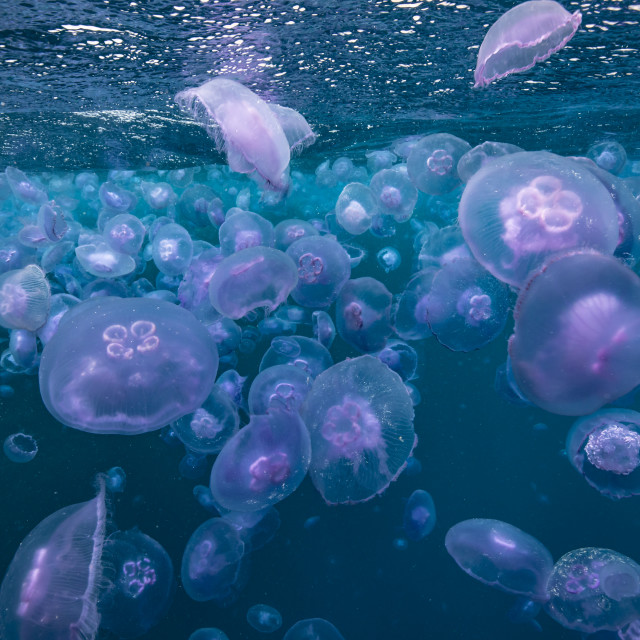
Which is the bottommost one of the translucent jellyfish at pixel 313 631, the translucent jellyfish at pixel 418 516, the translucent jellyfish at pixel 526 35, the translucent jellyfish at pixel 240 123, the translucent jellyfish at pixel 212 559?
the translucent jellyfish at pixel 313 631

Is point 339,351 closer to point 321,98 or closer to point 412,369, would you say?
point 412,369

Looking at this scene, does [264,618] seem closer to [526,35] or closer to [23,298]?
[23,298]

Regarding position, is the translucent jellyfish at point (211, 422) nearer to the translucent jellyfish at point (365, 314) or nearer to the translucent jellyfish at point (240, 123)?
the translucent jellyfish at point (365, 314)

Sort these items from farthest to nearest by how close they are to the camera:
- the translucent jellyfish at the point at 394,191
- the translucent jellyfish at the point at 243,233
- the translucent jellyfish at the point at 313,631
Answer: the translucent jellyfish at the point at 394,191 < the translucent jellyfish at the point at 243,233 < the translucent jellyfish at the point at 313,631

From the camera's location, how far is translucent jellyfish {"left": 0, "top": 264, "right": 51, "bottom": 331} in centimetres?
365

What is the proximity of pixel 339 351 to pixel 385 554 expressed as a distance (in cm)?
260

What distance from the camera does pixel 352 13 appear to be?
9.79ft

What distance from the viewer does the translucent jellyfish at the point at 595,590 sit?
339 centimetres

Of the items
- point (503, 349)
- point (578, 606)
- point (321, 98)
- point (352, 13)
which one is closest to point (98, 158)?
point (321, 98)

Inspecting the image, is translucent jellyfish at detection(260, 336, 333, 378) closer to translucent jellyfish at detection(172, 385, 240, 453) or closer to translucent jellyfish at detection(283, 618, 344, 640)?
translucent jellyfish at detection(172, 385, 240, 453)

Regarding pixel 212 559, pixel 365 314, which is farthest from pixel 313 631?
pixel 365 314

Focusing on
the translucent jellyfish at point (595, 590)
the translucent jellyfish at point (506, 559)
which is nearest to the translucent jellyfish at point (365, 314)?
the translucent jellyfish at point (506, 559)

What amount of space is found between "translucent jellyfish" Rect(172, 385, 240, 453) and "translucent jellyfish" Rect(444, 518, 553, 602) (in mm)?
2515

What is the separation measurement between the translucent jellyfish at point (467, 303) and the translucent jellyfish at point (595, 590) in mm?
2299
